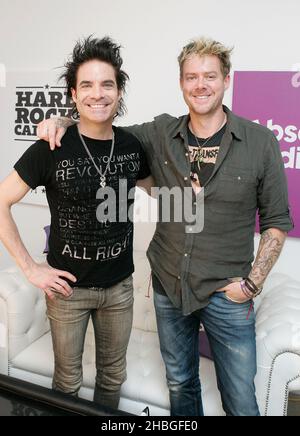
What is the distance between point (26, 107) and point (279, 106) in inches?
68.3

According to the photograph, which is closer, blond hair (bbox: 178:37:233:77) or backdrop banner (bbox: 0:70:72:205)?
blond hair (bbox: 178:37:233:77)

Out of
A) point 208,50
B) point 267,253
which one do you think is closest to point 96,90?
point 208,50

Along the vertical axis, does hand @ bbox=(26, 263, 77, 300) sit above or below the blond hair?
below

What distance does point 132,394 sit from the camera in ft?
6.31

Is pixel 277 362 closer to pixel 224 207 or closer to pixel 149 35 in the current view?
pixel 224 207

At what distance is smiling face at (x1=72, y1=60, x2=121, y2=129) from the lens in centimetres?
144

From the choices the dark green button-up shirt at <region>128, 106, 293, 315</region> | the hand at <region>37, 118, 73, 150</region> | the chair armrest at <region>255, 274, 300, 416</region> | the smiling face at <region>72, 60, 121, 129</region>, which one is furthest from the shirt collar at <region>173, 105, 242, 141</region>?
the chair armrest at <region>255, 274, 300, 416</region>

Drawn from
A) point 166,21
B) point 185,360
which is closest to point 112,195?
point 185,360

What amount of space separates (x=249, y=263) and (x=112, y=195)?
60cm

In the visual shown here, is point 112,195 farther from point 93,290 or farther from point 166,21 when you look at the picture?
point 166,21

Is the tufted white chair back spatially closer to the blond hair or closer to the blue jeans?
the blue jeans

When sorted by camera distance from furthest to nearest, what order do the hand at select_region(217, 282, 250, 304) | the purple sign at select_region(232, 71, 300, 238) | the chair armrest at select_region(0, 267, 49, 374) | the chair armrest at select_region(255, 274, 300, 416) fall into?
the purple sign at select_region(232, 71, 300, 238)
the chair armrest at select_region(0, 267, 49, 374)
the chair armrest at select_region(255, 274, 300, 416)
the hand at select_region(217, 282, 250, 304)

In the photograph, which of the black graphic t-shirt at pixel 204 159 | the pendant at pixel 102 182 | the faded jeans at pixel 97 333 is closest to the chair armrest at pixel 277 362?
the faded jeans at pixel 97 333

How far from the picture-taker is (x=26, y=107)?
2926 millimetres
